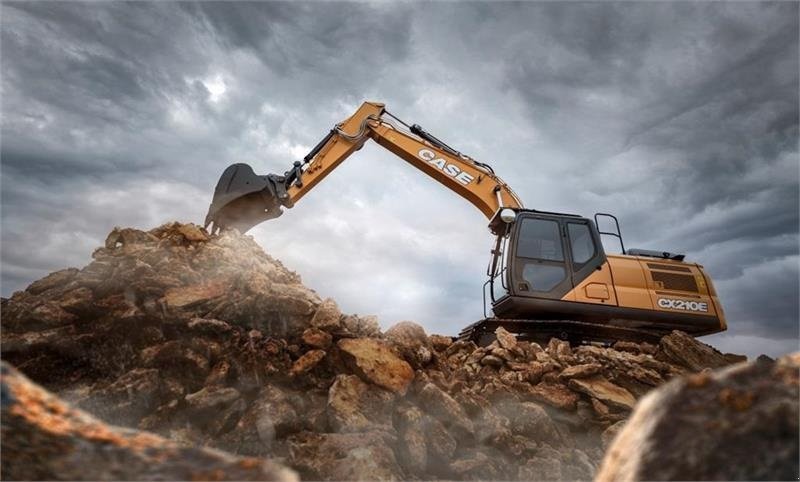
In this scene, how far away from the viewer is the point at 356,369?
18.5 feet

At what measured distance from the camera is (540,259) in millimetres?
9008

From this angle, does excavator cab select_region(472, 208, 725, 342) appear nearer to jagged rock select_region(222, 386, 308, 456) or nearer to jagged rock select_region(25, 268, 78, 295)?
jagged rock select_region(222, 386, 308, 456)

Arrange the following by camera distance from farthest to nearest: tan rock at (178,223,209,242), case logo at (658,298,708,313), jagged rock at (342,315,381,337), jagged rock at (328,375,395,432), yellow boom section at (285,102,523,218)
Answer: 1. yellow boom section at (285,102,523,218)
2. case logo at (658,298,708,313)
3. tan rock at (178,223,209,242)
4. jagged rock at (342,315,381,337)
5. jagged rock at (328,375,395,432)

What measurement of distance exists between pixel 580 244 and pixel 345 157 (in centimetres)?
516

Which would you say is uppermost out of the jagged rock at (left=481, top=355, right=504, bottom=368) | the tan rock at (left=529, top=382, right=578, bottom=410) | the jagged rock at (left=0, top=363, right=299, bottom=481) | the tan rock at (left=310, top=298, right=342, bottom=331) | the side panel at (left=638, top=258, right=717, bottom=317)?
the side panel at (left=638, top=258, right=717, bottom=317)

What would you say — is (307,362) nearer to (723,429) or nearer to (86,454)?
(86,454)

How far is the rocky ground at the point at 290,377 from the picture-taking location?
4730 millimetres

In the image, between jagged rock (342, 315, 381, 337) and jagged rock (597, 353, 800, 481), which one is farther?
jagged rock (342, 315, 381, 337)

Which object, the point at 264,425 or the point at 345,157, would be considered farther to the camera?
the point at 345,157

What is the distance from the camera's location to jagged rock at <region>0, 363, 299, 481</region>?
1.40 m

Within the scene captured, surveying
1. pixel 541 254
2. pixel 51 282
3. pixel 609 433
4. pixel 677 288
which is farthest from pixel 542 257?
pixel 51 282

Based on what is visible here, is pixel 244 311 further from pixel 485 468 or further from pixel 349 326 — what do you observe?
pixel 485 468

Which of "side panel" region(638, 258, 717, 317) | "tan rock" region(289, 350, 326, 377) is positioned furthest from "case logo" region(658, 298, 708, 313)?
"tan rock" region(289, 350, 326, 377)

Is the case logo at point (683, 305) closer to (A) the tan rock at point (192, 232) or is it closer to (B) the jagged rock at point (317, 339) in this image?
(B) the jagged rock at point (317, 339)
